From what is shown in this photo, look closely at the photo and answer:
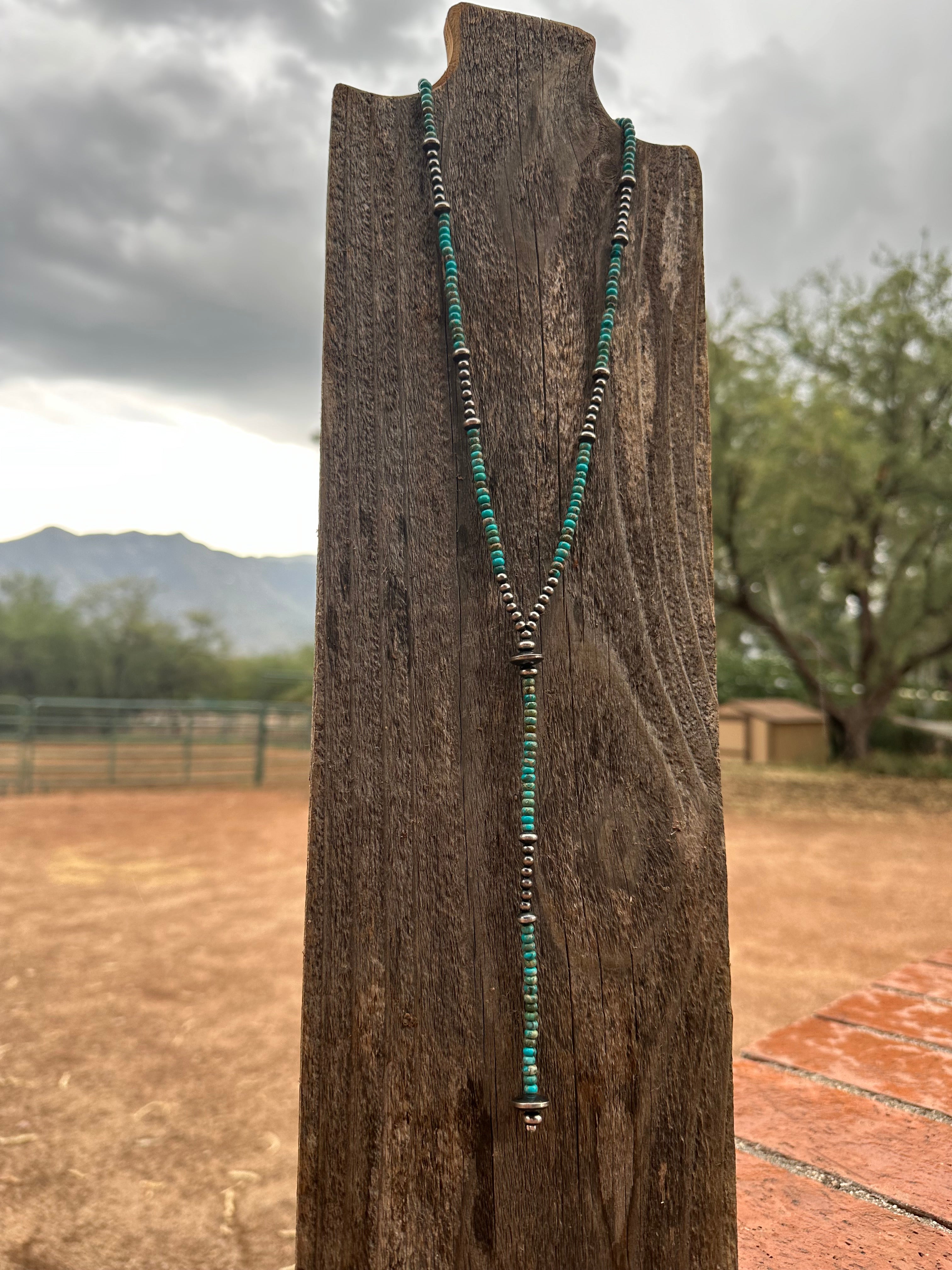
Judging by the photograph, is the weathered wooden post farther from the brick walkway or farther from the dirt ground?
the dirt ground

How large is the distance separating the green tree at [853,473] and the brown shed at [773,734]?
87 cm

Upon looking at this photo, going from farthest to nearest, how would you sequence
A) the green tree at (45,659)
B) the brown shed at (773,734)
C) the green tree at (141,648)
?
the green tree at (141,648) → the green tree at (45,659) → the brown shed at (773,734)

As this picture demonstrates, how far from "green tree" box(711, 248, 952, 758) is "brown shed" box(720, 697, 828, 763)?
2.84 ft

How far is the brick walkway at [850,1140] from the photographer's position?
99 cm

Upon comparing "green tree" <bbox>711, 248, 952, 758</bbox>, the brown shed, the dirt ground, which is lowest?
the dirt ground

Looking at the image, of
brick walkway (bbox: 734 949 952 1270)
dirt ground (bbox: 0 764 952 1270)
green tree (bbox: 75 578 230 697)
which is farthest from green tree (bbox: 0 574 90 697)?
brick walkway (bbox: 734 949 952 1270)

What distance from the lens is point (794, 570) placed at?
1396cm

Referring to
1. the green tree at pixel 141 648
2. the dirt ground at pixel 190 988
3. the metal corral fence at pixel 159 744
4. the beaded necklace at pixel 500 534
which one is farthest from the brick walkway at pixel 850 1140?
the green tree at pixel 141 648

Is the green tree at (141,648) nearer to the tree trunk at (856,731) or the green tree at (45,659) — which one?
the green tree at (45,659)

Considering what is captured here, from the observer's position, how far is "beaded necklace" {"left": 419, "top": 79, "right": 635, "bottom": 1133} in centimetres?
87

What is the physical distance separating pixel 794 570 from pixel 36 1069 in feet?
42.9

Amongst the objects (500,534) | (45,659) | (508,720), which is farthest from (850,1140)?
(45,659)

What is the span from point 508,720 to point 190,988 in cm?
399

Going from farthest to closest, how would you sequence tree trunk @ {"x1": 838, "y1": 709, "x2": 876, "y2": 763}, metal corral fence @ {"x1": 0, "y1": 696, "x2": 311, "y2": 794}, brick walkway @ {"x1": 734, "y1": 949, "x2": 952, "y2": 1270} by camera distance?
tree trunk @ {"x1": 838, "y1": 709, "x2": 876, "y2": 763} → metal corral fence @ {"x1": 0, "y1": 696, "x2": 311, "y2": 794} → brick walkway @ {"x1": 734, "y1": 949, "x2": 952, "y2": 1270}
